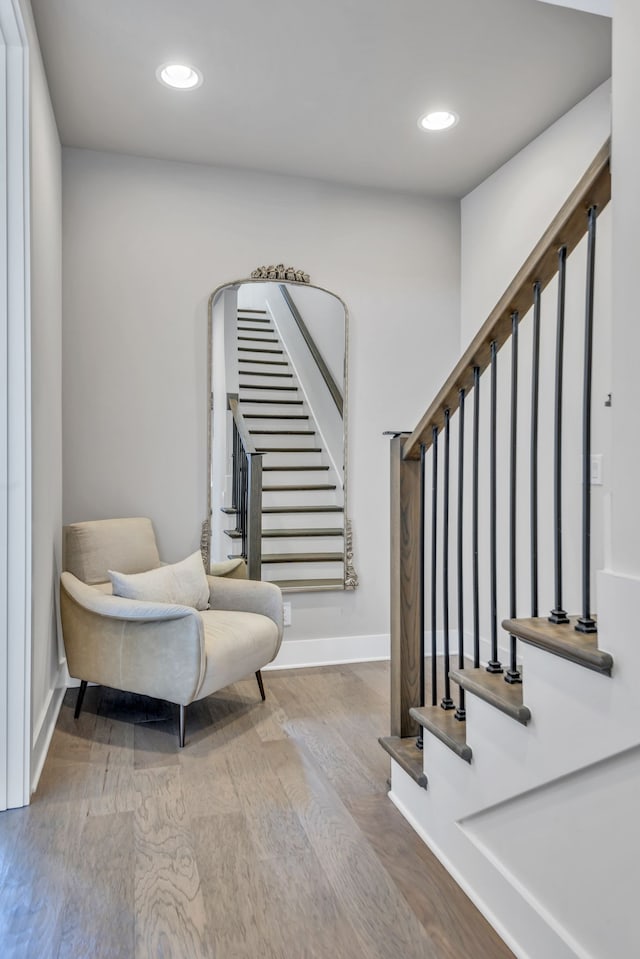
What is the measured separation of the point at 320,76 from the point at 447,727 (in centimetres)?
254

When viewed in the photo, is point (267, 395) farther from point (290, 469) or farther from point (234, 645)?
point (234, 645)

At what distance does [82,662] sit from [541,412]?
238cm

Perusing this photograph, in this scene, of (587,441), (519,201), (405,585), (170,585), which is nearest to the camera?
(587,441)

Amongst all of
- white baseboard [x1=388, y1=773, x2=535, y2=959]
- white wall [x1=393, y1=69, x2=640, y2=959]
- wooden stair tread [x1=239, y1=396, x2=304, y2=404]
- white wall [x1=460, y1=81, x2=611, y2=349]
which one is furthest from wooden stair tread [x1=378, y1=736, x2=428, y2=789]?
white wall [x1=460, y1=81, x2=611, y2=349]

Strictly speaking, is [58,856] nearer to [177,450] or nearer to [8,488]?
[8,488]

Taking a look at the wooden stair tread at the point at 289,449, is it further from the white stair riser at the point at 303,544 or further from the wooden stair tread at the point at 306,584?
the wooden stair tread at the point at 306,584

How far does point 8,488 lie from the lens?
7.13 feet

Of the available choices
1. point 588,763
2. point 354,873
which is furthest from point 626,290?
point 354,873

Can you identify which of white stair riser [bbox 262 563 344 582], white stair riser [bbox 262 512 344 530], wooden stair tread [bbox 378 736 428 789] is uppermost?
white stair riser [bbox 262 512 344 530]

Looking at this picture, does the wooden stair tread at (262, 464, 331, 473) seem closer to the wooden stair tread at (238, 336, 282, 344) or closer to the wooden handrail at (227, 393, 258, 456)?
the wooden handrail at (227, 393, 258, 456)

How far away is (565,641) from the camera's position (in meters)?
1.36

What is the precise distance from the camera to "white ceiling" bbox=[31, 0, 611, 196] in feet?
7.89

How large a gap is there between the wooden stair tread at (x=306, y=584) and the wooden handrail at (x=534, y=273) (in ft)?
6.06

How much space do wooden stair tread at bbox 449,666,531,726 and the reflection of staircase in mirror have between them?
1.97 m
